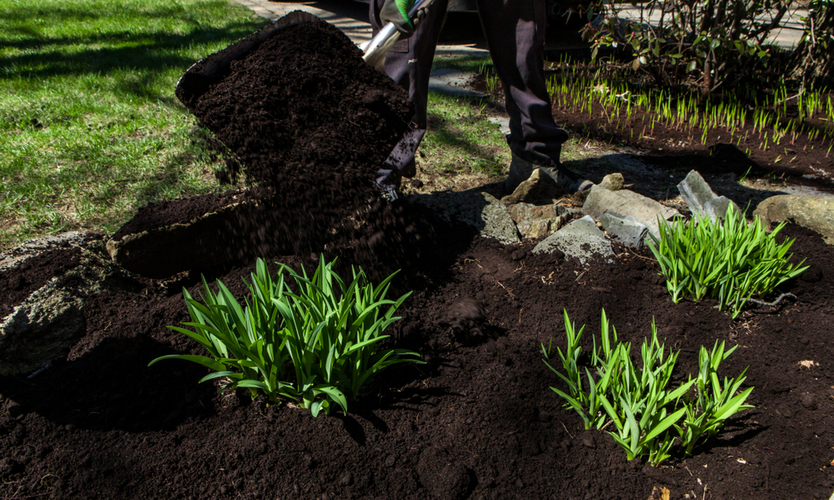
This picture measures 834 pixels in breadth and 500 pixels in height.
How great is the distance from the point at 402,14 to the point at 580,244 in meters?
1.23

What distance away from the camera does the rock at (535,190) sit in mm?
2873

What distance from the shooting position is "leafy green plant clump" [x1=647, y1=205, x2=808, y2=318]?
193 centimetres

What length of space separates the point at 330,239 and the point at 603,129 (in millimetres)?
2866

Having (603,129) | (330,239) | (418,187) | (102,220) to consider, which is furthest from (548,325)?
(603,129)

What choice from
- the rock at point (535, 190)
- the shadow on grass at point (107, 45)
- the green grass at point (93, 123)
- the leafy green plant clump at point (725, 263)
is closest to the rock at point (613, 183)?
the rock at point (535, 190)

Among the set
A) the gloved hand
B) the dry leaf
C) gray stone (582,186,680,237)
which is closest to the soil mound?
the gloved hand

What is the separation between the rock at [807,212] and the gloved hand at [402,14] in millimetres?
1915

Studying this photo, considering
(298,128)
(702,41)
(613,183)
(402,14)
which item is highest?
(402,14)

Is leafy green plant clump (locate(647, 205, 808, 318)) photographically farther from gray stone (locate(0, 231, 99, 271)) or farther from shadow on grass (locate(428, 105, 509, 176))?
gray stone (locate(0, 231, 99, 271))

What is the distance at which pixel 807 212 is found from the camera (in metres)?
2.49

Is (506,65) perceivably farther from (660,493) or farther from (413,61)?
(660,493)

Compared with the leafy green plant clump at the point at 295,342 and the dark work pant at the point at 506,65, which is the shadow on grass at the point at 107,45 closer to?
the dark work pant at the point at 506,65

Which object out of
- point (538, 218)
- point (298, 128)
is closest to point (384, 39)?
point (298, 128)

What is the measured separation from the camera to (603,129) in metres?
4.07
